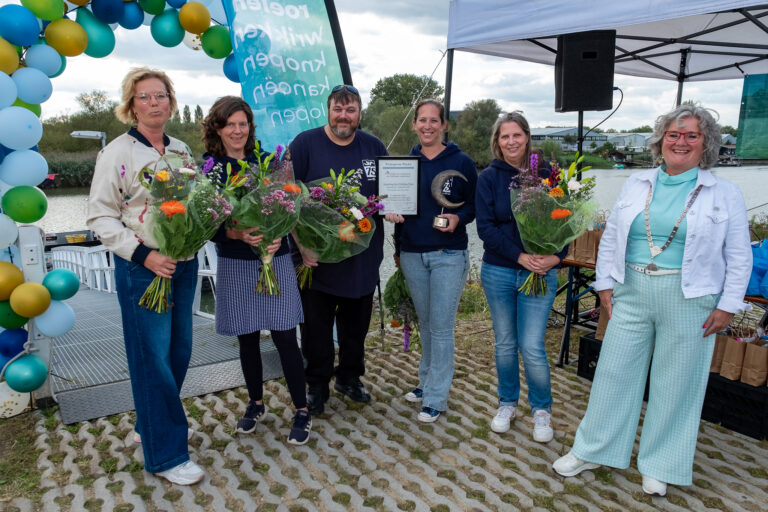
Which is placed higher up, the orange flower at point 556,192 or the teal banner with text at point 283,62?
the teal banner with text at point 283,62

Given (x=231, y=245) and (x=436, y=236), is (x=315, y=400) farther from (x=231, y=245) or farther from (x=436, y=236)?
(x=436, y=236)

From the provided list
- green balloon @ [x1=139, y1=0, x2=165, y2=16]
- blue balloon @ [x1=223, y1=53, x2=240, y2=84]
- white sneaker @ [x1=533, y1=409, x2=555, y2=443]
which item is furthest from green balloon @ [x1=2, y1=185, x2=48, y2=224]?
white sneaker @ [x1=533, y1=409, x2=555, y2=443]

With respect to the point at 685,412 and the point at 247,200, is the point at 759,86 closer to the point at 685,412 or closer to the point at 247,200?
the point at 685,412

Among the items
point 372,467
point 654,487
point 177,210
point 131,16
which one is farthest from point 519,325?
point 131,16

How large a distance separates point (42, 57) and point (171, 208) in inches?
62.3

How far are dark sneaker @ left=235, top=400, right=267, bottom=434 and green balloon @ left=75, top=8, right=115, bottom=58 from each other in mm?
2316

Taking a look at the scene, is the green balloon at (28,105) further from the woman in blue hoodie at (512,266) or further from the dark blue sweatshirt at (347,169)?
the woman in blue hoodie at (512,266)

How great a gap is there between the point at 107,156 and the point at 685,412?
2732 mm

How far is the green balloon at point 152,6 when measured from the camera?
3419 mm

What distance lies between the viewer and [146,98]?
233 cm

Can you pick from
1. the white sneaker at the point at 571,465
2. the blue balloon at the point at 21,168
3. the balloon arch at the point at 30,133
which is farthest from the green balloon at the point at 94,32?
the white sneaker at the point at 571,465

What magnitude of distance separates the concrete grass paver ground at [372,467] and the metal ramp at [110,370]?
175 mm

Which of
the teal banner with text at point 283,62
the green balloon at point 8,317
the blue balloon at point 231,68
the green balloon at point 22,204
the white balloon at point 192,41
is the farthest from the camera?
the blue balloon at point 231,68

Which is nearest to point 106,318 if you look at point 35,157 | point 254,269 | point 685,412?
point 35,157
